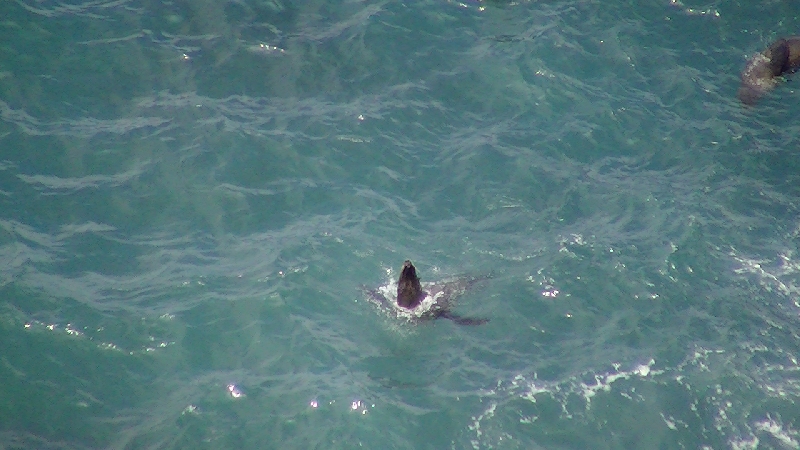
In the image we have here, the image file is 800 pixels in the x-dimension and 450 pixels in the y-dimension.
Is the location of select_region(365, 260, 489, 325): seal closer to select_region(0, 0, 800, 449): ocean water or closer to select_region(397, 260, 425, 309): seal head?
select_region(397, 260, 425, 309): seal head

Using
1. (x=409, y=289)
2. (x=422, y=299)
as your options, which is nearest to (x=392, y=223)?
(x=422, y=299)

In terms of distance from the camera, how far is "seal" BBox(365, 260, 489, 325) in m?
13.5

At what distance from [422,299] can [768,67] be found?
12145 mm

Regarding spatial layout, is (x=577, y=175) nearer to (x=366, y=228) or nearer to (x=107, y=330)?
(x=366, y=228)

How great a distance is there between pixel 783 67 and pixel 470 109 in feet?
28.8

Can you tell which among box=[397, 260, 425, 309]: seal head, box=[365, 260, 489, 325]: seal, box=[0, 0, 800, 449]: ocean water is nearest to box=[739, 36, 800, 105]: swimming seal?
box=[0, 0, 800, 449]: ocean water

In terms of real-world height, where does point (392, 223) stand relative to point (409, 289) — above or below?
below

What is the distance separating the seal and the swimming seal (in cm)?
1017

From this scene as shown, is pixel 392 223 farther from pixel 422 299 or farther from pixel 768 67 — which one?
pixel 768 67

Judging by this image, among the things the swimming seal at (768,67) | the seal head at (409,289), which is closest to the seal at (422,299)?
the seal head at (409,289)

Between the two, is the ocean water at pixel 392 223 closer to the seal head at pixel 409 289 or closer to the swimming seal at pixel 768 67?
the swimming seal at pixel 768 67

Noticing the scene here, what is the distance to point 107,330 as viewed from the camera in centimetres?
1297

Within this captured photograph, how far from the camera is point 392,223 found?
1530 cm

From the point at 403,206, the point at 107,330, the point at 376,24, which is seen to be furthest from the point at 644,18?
the point at 107,330
